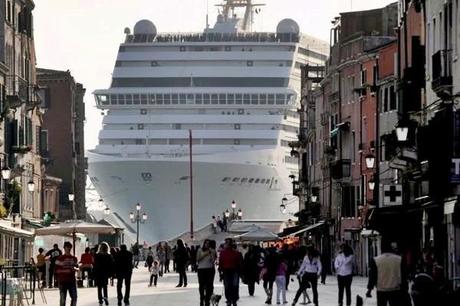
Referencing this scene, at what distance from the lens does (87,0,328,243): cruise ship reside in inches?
5896

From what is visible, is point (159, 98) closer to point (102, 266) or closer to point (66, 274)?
point (102, 266)

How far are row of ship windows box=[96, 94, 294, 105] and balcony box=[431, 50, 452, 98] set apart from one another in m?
106

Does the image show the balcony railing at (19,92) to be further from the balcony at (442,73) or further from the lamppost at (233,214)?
the lamppost at (233,214)

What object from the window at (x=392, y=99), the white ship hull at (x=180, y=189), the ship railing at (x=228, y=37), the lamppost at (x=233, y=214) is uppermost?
the ship railing at (x=228, y=37)

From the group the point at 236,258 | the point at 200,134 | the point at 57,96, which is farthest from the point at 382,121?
the point at 200,134

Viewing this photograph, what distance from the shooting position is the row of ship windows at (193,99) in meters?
152

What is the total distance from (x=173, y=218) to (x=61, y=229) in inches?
3565

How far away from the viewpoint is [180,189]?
15550cm

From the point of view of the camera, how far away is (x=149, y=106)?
5940 inches

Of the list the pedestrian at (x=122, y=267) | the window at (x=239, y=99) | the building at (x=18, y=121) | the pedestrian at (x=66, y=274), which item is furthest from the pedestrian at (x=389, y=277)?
the window at (x=239, y=99)

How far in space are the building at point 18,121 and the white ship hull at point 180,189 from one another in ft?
176

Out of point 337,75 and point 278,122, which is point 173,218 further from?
point 337,75

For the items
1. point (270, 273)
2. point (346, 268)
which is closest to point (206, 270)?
point (346, 268)

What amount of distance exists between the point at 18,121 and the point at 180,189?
6987cm
